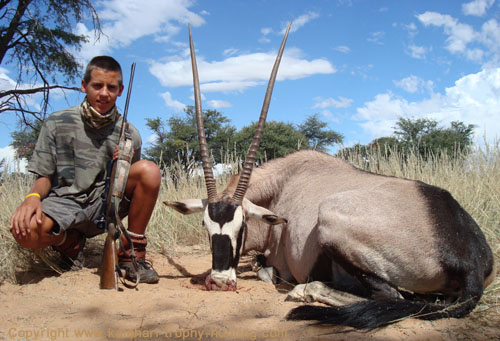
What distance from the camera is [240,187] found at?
11.2 feet

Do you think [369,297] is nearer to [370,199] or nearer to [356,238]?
[356,238]

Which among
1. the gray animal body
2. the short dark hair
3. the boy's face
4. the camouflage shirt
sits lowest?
the gray animal body

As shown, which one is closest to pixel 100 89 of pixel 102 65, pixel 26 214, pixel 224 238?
pixel 102 65

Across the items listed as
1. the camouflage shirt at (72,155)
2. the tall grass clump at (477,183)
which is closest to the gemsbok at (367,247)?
the tall grass clump at (477,183)

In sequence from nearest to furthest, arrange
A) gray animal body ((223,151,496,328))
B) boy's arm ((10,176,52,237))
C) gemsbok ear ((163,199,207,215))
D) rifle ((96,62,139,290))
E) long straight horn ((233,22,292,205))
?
gray animal body ((223,151,496,328)), boy's arm ((10,176,52,237)), rifle ((96,62,139,290)), long straight horn ((233,22,292,205)), gemsbok ear ((163,199,207,215))

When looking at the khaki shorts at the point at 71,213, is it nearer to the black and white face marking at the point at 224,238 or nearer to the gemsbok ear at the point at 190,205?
the gemsbok ear at the point at 190,205

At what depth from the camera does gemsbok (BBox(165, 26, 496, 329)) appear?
Answer: 232 centimetres

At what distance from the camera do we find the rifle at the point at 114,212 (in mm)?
2945

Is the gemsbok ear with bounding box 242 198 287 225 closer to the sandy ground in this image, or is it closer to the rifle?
the sandy ground

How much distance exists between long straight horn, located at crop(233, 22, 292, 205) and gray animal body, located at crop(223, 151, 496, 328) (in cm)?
54

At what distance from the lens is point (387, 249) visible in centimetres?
258

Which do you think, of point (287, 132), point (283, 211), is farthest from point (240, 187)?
point (287, 132)

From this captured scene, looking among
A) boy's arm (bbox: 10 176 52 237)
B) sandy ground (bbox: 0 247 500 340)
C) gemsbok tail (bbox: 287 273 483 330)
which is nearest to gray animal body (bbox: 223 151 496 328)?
gemsbok tail (bbox: 287 273 483 330)

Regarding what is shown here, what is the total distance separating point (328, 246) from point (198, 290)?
107 centimetres
